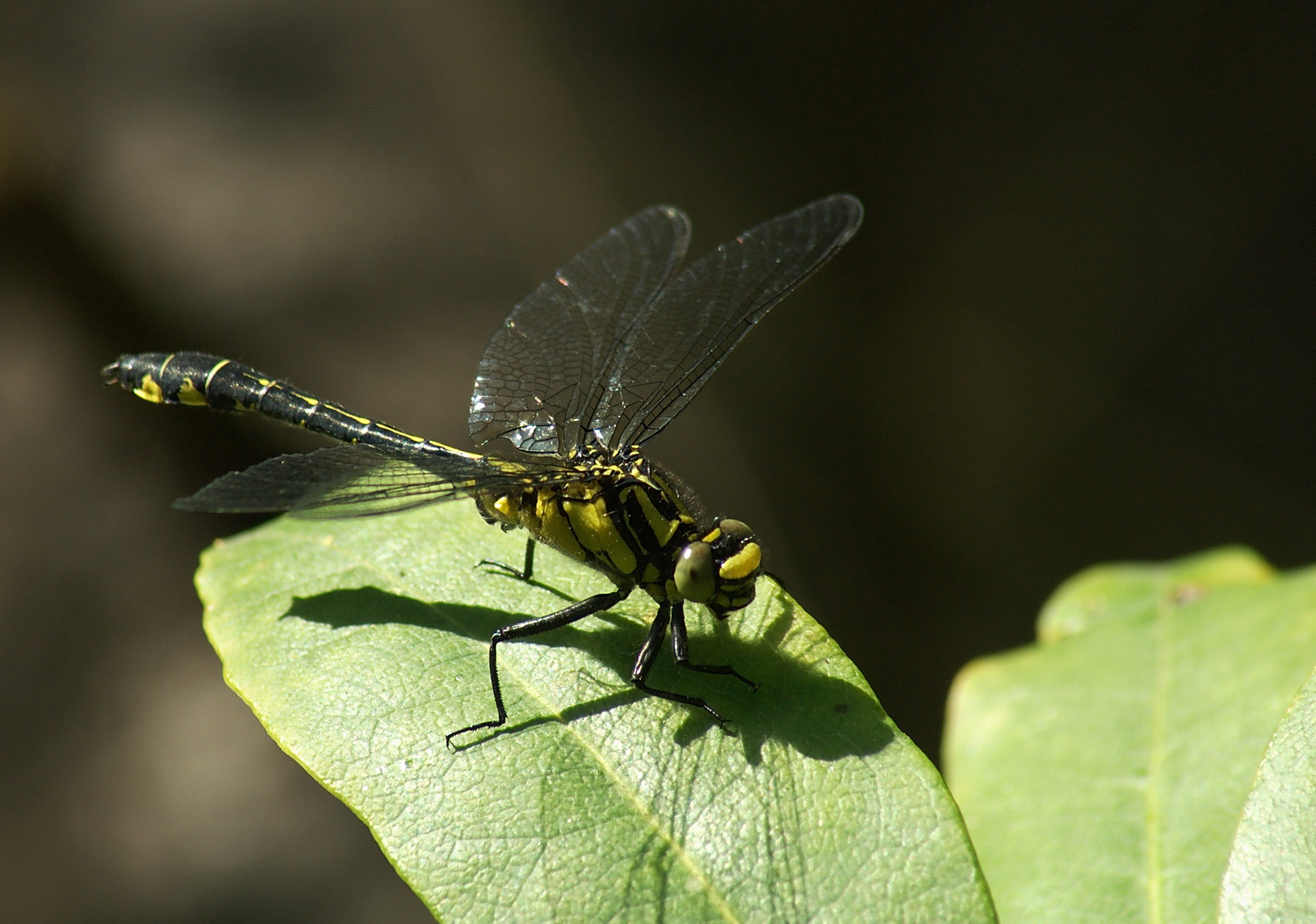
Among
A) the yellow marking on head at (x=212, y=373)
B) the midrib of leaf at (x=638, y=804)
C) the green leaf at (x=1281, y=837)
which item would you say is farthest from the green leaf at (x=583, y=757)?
the yellow marking on head at (x=212, y=373)

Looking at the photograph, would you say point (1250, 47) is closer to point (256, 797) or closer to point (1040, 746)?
point (1040, 746)

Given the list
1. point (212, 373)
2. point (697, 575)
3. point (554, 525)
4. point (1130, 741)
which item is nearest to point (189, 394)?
point (212, 373)

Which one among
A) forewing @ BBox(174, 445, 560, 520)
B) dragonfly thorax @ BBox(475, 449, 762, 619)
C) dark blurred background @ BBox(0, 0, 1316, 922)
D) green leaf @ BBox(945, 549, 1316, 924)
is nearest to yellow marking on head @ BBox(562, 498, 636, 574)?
dragonfly thorax @ BBox(475, 449, 762, 619)

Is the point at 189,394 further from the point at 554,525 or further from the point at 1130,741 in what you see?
the point at 1130,741

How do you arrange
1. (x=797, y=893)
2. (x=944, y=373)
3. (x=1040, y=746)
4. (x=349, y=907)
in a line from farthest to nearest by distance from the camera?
(x=944, y=373), (x=349, y=907), (x=1040, y=746), (x=797, y=893)

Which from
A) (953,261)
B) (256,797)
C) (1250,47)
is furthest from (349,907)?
(1250,47)

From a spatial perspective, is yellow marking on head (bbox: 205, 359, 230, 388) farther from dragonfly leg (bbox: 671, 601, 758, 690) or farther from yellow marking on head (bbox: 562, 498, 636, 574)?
dragonfly leg (bbox: 671, 601, 758, 690)

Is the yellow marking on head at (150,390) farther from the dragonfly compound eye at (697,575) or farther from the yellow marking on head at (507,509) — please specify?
the dragonfly compound eye at (697,575)
